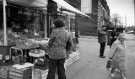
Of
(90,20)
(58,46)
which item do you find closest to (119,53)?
(58,46)

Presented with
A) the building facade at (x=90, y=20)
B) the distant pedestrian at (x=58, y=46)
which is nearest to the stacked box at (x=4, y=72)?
the distant pedestrian at (x=58, y=46)

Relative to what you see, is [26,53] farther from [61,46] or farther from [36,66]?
[61,46]

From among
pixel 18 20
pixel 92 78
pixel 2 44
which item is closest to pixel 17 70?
pixel 2 44

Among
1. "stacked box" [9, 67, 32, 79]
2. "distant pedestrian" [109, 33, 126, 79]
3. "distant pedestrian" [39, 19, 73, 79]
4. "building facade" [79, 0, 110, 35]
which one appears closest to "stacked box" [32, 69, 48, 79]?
"stacked box" [9, 67, 32, 79]

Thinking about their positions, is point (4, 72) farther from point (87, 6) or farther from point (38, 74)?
point (87, 6)

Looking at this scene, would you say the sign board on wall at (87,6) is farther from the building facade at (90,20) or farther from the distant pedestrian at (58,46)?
the distant pedestrian at (58,46)

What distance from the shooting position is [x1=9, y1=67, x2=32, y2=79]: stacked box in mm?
3889

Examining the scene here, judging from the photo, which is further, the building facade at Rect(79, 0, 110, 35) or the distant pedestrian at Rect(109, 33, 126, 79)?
the building facade at Rect(79, 0, 110, 35)

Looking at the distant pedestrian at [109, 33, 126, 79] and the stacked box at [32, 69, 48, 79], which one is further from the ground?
the distant pedestrian at [109, 33, 126, 79]

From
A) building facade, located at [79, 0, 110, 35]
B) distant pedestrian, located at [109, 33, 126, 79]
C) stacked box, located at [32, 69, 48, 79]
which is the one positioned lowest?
stacked box, located at [32, 69, 48, 79]

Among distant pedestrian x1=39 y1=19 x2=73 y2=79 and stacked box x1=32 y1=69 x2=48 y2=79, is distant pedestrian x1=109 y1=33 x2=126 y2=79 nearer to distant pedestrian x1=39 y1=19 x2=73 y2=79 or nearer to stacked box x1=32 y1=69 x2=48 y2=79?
distant pedestrian x1=39 y1=19 x2=73 y2=79

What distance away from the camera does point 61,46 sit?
3445 millimetres

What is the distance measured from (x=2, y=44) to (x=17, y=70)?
1117 mm

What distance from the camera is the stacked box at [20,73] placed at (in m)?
3.89
